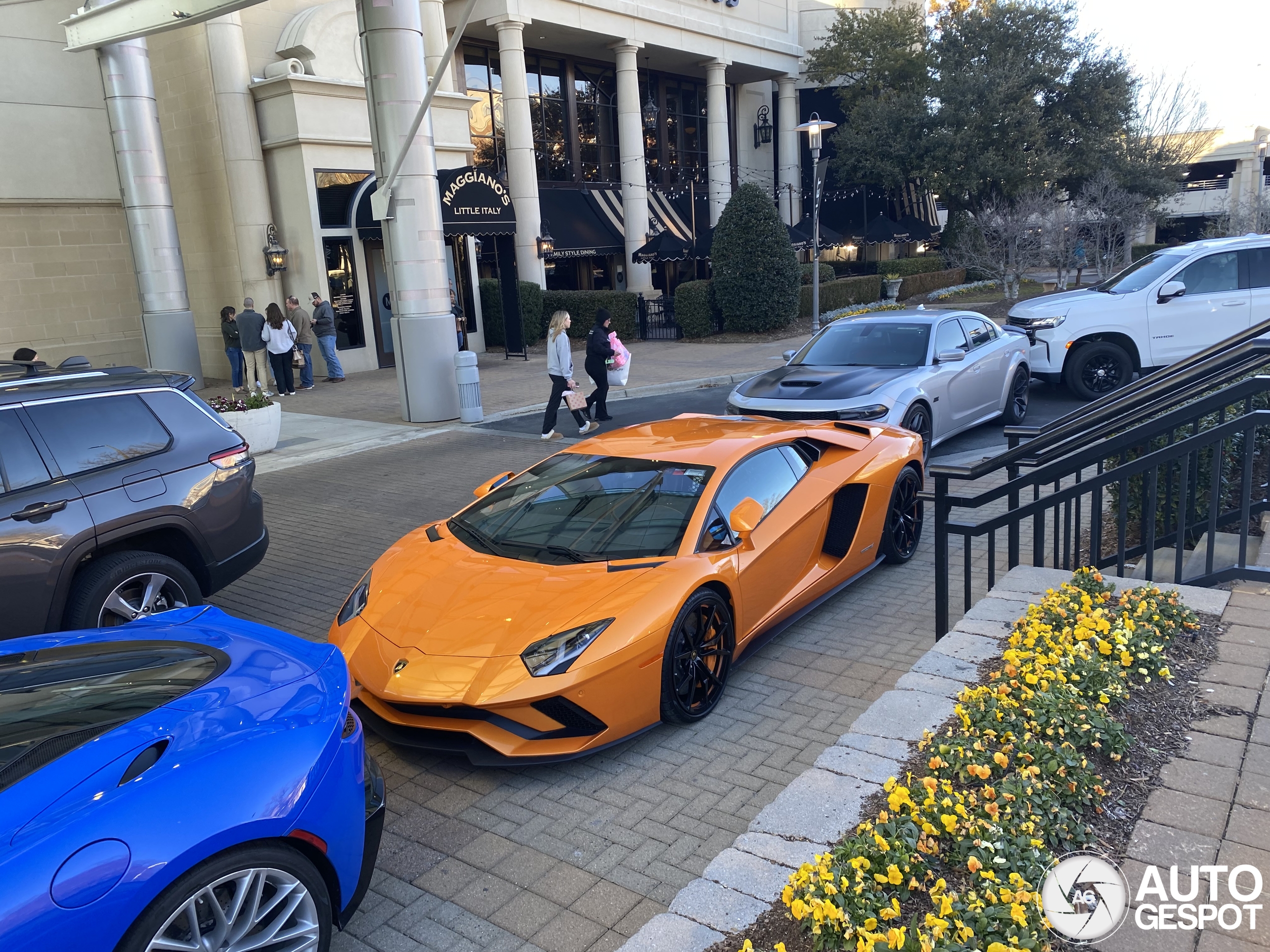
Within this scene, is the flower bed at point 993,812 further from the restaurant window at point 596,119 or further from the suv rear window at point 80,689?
the restaurant window at point 596,119

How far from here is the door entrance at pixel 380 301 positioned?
21.8 meters

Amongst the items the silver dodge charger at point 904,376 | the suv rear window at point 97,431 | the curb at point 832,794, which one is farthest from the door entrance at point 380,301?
the curb at point 832,794

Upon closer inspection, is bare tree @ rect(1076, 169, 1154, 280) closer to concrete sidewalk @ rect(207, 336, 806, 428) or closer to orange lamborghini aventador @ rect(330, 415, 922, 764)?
concrete sidewalk @ rect(207, 336, 806, 428)

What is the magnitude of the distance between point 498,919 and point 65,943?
60.4 inches

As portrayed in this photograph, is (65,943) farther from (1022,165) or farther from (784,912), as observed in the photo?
(1022,165)

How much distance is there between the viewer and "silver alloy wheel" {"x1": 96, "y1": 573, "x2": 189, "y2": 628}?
5.70 metres

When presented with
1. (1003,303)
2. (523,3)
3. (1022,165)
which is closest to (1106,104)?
(1022,165)

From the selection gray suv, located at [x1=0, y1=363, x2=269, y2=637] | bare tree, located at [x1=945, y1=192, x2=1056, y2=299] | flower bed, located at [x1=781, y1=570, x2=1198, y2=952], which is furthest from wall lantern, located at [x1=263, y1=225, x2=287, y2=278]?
bare tree, located at [x1=945, y1=192, x2=1056, y2=299]

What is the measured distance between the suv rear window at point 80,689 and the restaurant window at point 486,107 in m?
26.6

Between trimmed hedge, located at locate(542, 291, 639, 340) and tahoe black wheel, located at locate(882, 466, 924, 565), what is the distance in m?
18.4

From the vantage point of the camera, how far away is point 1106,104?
35000mm

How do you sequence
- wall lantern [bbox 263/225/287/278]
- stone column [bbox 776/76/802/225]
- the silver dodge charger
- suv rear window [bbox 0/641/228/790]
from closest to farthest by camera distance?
suv rear window [bbox 0/641/228/790] < the silver dodge charger < wall lantern [bbox 263/225/287/278] < stone column [bbox 776/76/802/225]

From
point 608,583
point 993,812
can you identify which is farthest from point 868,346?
point 993,812

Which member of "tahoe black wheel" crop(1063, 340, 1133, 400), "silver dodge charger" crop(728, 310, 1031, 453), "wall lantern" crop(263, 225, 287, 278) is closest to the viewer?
"silver dodge charger" crop(728, 310, 1031, 453)
